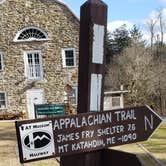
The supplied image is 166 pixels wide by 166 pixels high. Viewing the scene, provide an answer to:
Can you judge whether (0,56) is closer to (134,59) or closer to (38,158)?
(134,59)

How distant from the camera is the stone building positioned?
31516mm

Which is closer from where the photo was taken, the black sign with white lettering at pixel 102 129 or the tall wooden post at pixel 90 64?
the black sign with white lettering at pixel 102 129

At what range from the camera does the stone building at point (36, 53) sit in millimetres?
31516

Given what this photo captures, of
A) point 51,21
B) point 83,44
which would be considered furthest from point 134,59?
point 83,44

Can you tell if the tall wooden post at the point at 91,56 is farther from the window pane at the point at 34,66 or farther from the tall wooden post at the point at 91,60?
the window pane at the point at 34,66

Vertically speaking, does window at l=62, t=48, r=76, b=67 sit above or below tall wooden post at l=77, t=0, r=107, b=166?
below

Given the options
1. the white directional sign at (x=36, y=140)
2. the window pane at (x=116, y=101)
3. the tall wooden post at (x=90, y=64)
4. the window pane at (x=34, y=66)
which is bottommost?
the window pane at (x=116, y=101)

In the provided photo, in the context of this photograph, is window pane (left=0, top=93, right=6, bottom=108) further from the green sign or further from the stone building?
the green sign

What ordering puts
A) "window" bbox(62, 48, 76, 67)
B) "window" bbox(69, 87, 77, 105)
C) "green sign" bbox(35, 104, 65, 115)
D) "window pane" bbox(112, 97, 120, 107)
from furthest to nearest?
"window pane" bbox(112, 97, 120, 107)
"window" bbox(62, 48, 76, 67)
"window" bbox(69, 87, 77, 105)
"green sign" bbox(35, 104, 65, 115)

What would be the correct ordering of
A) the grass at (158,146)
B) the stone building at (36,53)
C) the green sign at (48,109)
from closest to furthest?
the grass at (158,146), the green sign at (48,109), the stone building at (36,53)

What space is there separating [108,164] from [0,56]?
94.8 ft

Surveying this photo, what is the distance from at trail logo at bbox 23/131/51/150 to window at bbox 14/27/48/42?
94.2 feet

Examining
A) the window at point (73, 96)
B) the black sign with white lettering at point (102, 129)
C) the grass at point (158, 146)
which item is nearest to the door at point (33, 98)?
the window at point (73, 96)

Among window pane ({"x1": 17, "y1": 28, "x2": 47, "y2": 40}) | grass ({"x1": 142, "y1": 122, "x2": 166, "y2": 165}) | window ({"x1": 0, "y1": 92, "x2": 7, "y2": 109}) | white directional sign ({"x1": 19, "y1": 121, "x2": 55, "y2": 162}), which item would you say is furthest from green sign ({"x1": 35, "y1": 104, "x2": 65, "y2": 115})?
white directional sign ({"x1": 19, "y1": 121, "x2": 55, "y2": 162})
